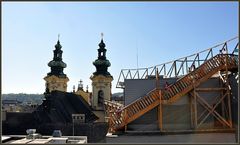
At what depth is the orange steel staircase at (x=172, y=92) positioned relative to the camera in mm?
18359

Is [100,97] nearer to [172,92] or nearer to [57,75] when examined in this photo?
[57,75]

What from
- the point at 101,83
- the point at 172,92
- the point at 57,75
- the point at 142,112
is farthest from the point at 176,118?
the point at 57,75

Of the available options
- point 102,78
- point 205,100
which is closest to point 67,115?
point 205,100

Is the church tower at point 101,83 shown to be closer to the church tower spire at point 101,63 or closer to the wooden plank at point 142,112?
the church tower spire at point 101,63

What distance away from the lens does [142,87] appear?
66.8 feet

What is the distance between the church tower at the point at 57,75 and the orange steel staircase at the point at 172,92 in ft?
74.7

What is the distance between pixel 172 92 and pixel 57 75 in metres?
25.2

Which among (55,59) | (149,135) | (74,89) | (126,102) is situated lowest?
(149,135)

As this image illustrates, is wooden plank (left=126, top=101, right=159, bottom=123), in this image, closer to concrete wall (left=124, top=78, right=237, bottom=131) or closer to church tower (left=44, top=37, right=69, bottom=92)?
concrete wall (left=124, top=78, right=237, bottom=131)

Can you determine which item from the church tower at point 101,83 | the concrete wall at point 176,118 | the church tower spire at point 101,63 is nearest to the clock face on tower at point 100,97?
the church tower at point 101,83

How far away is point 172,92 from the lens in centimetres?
1864

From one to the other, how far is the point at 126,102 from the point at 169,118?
→ 295cm

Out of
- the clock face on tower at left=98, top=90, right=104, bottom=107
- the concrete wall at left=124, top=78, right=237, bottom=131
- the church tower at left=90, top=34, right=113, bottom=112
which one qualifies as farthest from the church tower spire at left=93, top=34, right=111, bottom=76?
the concrete wall at left=124, top=78, right=237, bottom=131

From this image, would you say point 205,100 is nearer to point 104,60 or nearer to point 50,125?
point 50,125
